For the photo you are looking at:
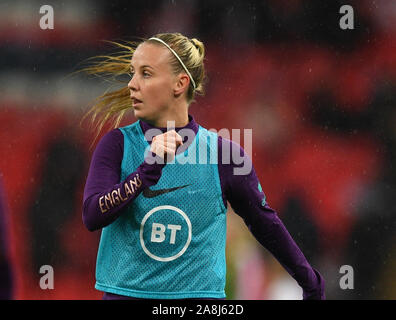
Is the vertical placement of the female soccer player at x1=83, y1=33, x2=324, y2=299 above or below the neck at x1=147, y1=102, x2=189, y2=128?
below

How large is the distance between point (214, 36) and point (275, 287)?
2175 millimetres

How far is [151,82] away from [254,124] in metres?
3.80

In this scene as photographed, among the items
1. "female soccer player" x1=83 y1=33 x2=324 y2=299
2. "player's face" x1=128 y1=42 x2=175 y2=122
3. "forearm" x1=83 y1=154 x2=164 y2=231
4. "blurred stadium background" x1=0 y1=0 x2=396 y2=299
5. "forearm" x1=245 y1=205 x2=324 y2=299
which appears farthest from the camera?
"blurred stadium background" x1=0 y1=0 x2=396 y2=299

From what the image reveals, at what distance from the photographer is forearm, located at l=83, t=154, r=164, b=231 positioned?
214 cm

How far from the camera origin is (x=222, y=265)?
2.46 m

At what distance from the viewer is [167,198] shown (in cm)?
233

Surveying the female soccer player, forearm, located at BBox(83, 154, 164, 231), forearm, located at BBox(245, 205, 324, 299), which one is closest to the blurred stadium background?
forearm, located at BBox(245, 205, 324, 299)

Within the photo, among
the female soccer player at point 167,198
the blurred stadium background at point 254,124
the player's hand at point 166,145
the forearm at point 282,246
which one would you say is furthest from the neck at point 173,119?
the blurred stadium background at point 254,124

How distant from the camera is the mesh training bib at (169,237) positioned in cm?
231

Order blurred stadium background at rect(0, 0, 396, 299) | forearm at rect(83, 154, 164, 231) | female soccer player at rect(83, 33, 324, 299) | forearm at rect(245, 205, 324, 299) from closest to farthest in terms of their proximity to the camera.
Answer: forearm at rect(83, 154, 164, 231)
female soccer player at rect(83, 33, 324, 299)
forearm at rect(245, 205, 324, 299)
blurred stadium background at rect(0, 0, 396, 299)

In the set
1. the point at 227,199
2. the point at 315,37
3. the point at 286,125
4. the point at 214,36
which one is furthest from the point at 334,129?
the point at 227,199

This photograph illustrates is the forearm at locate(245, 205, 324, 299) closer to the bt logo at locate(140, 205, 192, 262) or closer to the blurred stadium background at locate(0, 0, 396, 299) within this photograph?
the bt logo at locate(140, 205, 192, 262)

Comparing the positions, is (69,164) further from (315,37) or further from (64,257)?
(315,37)
